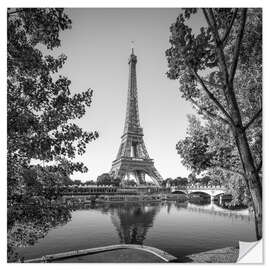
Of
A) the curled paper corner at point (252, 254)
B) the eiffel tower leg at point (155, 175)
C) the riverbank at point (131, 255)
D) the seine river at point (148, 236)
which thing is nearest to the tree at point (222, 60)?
the curled paper corner at point (252, 254)

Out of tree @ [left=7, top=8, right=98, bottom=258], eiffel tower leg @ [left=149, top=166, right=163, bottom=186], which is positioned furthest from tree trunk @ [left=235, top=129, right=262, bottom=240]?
eiffel tower leg @ [left=149, top=166, right=163, bottom=186]

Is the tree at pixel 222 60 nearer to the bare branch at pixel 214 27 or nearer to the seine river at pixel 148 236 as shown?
the bare branch at pixel 214 27

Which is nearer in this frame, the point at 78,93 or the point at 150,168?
the point at 78,93

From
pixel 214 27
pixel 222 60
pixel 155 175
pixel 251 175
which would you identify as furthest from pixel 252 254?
pixel 155 175

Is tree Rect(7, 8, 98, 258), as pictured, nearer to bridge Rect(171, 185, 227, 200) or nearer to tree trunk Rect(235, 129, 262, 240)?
tree trunk Rect(235, 129, 262, 240)

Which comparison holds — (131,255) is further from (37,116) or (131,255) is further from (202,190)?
Answer: (202,190)

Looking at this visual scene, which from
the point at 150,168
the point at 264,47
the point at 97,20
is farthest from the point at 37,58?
the point at 150,168
